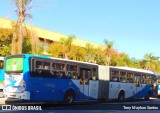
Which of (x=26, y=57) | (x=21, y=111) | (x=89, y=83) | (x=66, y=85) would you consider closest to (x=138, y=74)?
(x=89, y=83)

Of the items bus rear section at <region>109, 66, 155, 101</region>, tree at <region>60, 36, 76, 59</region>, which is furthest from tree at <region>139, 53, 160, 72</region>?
bus rear section at <region>109, 66, 155, 101</region>

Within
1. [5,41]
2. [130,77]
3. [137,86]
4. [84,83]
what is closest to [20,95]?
[84,83]

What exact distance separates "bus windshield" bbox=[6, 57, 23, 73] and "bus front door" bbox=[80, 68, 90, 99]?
4761 mm

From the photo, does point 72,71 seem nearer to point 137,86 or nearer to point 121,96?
point 121,96

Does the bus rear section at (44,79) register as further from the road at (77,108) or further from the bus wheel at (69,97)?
the road at (77,108)

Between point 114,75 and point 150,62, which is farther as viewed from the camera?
point 150,62

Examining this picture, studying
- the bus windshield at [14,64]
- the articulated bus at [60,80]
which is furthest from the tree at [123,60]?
the bus windshield at [14,64]

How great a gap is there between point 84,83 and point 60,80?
2.60 metres

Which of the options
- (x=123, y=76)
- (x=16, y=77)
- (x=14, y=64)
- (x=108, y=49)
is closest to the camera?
(x=16, y=77)

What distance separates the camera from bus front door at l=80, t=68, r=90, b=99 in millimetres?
23109

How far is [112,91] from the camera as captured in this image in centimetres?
2689

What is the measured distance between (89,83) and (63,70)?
124 inches

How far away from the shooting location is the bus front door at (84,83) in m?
23.1

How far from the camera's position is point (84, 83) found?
2342cm
